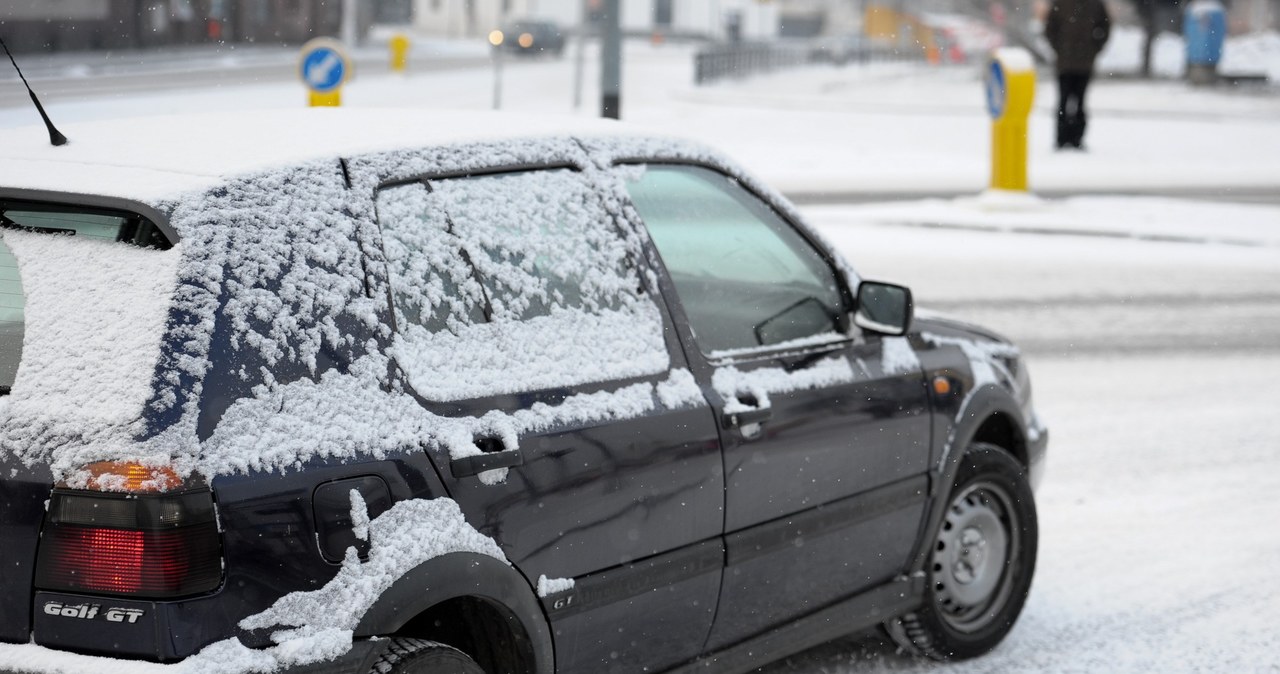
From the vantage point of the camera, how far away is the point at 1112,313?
10750mm

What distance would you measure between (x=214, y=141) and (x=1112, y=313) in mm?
8472

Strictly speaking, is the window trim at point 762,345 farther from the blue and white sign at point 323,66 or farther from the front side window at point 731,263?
the blue and white sign at point 323,66

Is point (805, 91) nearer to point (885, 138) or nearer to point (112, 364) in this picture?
point (885, 138)

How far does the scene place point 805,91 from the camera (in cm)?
4066

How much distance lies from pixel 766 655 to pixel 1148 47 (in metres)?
37.3

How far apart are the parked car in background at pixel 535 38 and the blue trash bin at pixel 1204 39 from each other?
33.1 meters

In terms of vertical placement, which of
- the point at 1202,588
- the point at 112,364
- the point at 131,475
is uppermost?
the point at 112,364

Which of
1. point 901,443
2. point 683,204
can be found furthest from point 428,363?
point 901,443

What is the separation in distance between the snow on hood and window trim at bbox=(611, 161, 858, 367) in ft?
4.09

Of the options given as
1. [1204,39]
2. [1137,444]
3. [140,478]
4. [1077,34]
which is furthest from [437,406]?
[1204,39]

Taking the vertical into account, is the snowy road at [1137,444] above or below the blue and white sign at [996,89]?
below

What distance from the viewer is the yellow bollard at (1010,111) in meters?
16.0

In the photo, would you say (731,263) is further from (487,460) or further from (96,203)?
(96,203)

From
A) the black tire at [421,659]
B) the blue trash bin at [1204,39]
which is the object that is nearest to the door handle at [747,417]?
the black tire at [421,659]
